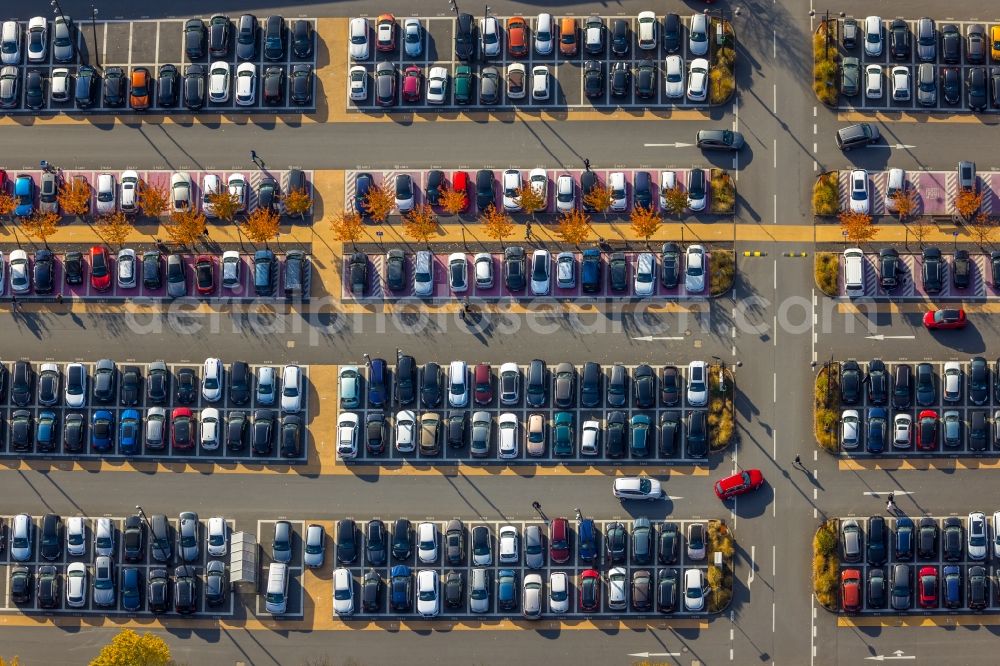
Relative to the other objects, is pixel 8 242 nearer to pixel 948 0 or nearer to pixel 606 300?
pixel 606 300

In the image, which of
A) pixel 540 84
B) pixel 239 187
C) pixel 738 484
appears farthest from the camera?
pixel 540 84

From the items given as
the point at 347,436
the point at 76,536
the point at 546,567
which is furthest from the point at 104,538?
the point at 546,567

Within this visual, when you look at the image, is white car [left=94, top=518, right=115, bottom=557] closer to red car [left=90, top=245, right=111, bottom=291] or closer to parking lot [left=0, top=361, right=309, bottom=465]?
parking lot [left=0, top=361, right=309, bottom=465]

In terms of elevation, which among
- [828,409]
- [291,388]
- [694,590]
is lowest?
[694,590]

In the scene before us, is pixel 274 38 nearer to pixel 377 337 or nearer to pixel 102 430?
pixel 377 337

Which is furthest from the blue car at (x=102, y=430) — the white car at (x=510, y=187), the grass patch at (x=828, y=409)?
the grass patch at (x=828, y=409)

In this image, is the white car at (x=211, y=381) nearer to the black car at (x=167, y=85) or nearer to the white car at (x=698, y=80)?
the black car at (x=167, y=85)

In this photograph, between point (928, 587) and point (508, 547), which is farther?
point (508, 547)

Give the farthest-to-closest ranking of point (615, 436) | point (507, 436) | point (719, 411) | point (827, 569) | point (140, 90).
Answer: point (140, 90) < point (719, 411) < point (507, 436) < point (615, 436) < point (827, 569)
